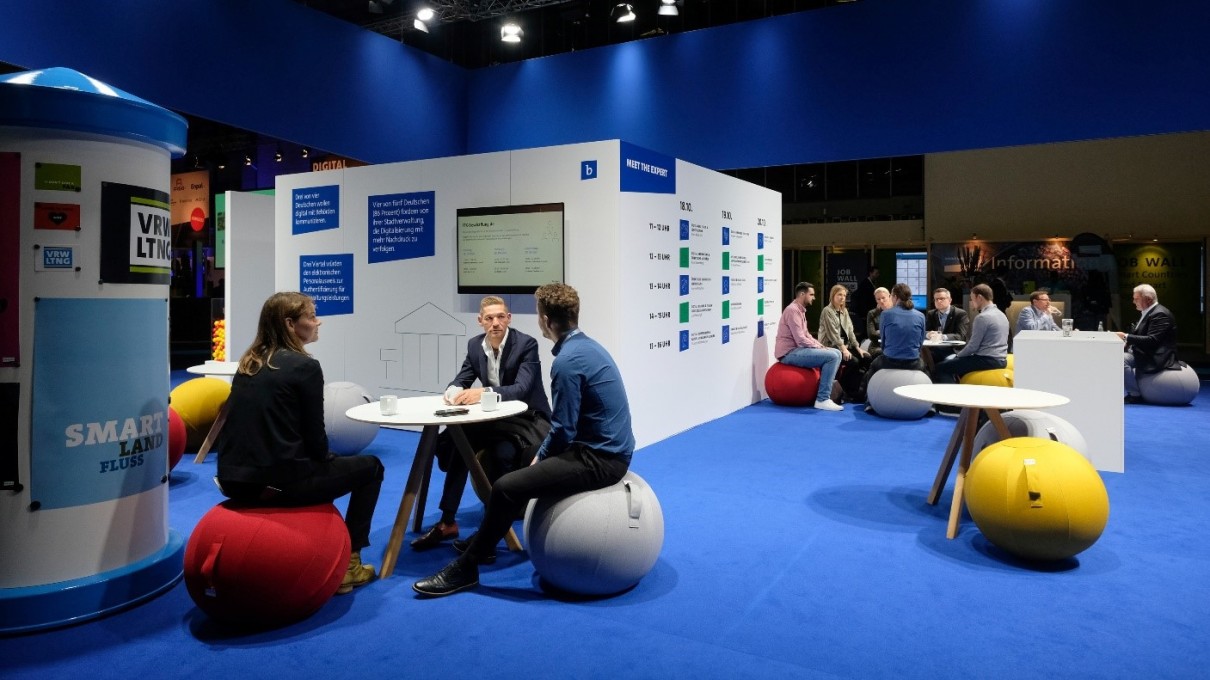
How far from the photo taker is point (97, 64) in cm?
707

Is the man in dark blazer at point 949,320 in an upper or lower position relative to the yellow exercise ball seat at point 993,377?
upper

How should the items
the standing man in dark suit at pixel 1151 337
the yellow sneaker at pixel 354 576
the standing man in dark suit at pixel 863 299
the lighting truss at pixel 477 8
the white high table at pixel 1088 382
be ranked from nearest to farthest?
the yellow sneaker at pixel 354 576 < the white high table at pixel 1088 382 < the standing man in dark suit at pixel 1151 337 < the lighting truss at pixel 477 8 < the standing man in dark suit at pixel 863 299

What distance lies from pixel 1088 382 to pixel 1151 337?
3.44 meters

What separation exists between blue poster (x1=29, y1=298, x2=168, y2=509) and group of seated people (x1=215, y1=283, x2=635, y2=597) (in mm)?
435

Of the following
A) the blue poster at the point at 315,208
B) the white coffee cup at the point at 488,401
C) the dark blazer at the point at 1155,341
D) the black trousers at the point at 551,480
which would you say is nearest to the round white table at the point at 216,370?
the blue poster at the point at 315,208

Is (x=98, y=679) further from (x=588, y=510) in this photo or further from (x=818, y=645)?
(x=818, y=645)

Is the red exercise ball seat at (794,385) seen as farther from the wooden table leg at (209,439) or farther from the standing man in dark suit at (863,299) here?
the standing man in dark suit at (863,299)

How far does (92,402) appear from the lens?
3.16 meters

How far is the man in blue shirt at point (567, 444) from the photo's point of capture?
10.9 feet

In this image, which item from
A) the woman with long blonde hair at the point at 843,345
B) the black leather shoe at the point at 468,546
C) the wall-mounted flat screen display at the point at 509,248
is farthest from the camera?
the woman with long blonde hair at the point at 843,345

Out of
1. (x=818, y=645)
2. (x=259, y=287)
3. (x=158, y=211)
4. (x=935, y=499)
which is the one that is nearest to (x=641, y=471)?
(x=935, y=499)

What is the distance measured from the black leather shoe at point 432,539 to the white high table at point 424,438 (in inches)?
6.6

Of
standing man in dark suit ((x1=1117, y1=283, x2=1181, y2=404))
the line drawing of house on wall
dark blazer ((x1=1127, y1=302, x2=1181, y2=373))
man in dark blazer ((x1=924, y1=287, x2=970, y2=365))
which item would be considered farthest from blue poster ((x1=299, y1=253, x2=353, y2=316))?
dark blazer ((x1=1127, y1=302, x2=1181, y2=373))

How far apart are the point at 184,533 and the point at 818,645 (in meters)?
3.19
